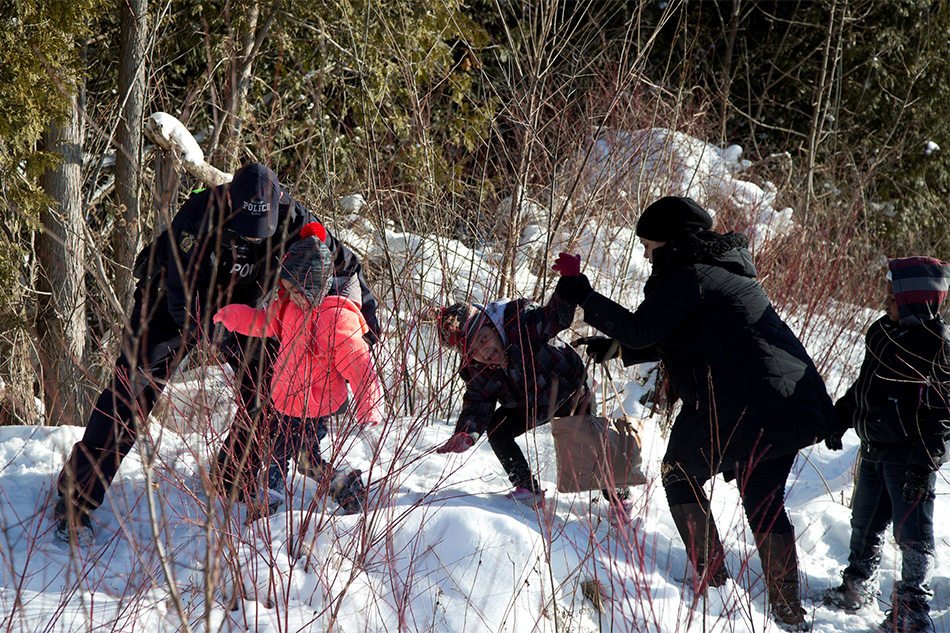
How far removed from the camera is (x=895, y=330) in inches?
101

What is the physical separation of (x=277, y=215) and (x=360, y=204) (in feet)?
8.86

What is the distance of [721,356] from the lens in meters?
2.43

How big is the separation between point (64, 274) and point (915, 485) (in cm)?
534

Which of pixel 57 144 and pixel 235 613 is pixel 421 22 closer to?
pixel 57 144

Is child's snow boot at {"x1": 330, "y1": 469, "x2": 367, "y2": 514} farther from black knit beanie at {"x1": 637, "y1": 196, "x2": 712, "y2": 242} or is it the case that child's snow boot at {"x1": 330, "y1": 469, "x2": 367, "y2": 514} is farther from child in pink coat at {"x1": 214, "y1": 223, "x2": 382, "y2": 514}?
black knit beanie at {"x1": 637, "y1": 196, "x2": 712, "y2": 242}

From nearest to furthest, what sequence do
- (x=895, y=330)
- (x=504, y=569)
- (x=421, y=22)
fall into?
(x=504, y=569) < (x=895, y=330) < (x=421, y=22)

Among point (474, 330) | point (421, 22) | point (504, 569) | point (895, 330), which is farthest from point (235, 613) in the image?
point (421, 22)

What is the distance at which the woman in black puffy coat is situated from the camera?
2.36m

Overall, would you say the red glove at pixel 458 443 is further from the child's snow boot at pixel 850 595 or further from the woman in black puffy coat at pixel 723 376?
the child's snow boot at pixel 850 595

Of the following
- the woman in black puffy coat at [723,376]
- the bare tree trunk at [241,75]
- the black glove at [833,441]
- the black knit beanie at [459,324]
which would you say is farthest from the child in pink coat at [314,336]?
the bare tree trunk at [241,75]

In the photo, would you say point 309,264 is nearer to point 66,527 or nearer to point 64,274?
point 66,527

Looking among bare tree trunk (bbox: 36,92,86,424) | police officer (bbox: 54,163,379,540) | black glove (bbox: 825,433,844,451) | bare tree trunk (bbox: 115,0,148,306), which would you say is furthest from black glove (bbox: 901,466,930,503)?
bare tree trunk (bbox: 36,92,86,424)

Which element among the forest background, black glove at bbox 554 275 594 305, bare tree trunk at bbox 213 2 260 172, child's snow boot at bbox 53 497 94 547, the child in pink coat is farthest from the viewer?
bare tree trunk at bbox 213 2 260 172

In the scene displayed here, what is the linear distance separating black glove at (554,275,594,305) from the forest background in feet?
3.19
